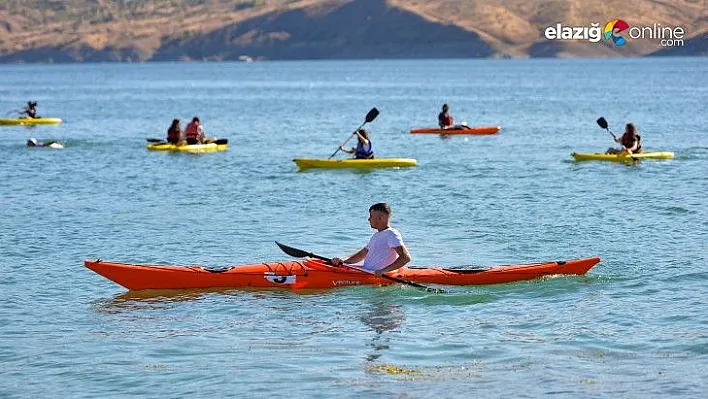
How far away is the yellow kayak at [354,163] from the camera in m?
36.4

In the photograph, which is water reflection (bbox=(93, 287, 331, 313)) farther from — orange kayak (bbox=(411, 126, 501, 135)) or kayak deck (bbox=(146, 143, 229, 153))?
orange kayak (bbox=(411, 126, 501, 135))

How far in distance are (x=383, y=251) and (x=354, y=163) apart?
18.3 meters

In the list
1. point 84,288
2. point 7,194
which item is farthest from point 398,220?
point 7,194

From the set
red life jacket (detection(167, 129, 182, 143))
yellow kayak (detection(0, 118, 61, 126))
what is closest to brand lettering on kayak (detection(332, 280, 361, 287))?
red life jacket (detection(167, 129, 182, 143))

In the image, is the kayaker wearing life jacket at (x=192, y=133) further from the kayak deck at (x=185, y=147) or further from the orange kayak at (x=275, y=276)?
the orange kayak at (x=275, y=276)

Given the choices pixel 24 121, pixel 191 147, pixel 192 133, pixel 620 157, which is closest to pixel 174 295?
pixel 620 157

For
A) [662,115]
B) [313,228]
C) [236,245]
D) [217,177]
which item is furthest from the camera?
[662,115]

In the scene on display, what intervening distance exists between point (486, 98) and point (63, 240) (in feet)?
251

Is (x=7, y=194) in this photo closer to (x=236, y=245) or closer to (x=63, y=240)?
(x=63, y=240)

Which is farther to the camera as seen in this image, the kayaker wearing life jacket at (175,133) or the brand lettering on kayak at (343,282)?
the kayaker wearing life jacket at (175,133)

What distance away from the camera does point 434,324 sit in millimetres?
16891

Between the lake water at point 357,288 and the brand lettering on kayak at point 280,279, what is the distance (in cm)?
18

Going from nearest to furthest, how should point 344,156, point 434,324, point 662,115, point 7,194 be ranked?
point 434,324, point 7,194, point 344,156, point 662,115

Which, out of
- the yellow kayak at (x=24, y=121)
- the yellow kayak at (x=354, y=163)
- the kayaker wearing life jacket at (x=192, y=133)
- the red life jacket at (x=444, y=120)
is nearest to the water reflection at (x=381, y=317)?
the yellow kayak at (x=354, y=163)
